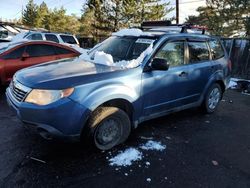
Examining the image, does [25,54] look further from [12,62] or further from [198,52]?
[198,52]

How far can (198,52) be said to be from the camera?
17.0 feet

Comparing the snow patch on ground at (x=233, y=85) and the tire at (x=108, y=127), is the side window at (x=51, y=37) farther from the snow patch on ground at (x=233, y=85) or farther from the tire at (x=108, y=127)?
the tire at (x=108, y=127)

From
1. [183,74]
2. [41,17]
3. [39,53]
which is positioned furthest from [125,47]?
[41,17]

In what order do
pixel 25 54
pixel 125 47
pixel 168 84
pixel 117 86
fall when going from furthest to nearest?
pixel 25 54 < pixel 125 47 < pixel 168 84 < pixel 117 86

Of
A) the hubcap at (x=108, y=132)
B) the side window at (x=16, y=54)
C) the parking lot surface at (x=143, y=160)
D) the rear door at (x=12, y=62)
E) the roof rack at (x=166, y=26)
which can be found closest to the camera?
the parking lot surface at (x=143, y=160)

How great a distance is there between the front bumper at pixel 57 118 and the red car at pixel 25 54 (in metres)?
3.81

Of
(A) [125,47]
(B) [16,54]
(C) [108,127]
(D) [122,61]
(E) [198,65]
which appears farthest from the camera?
(B) [16,54]

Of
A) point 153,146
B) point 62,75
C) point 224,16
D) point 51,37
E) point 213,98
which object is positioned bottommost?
point 153,146

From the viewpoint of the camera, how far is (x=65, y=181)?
9.93 ft

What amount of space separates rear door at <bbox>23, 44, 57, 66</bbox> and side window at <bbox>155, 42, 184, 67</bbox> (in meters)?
4.26

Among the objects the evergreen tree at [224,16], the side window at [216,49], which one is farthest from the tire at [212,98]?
the evergreen tree at [224,16]

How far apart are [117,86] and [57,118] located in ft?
2.99

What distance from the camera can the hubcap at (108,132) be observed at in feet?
12.1

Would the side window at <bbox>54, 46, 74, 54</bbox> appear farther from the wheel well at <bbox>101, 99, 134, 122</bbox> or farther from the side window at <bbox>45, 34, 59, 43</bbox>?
the side window at <bbox>45, 34, 59, 43</bbox>
